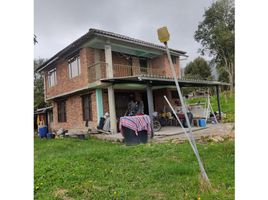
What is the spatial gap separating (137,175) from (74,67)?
839cm

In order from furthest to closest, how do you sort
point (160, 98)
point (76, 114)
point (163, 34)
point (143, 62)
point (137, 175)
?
point (143, 62)
point (160, 98)
point (76, 114)
point (137, 175)
point (163, 34)

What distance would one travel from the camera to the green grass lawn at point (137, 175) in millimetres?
2420

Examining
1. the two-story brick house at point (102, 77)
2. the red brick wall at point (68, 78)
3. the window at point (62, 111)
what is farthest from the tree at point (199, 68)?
the red brick wall at point (68, 78)

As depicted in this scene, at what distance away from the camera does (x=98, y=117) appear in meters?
9.23

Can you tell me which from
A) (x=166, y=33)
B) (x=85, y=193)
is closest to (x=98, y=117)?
(x=85, y=193)

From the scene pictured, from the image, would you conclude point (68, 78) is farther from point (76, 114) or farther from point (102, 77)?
point (102, 77)

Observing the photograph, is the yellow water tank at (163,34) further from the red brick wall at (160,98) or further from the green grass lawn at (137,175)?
the red brick wall at (160,98)

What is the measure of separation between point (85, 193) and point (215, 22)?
44.9 feet

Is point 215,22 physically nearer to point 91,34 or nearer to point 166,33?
point 91,34

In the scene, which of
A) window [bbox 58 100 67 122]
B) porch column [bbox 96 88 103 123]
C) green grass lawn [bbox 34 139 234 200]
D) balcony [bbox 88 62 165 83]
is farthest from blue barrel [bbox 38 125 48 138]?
green grass lawn [bbox 34 139 234 200]

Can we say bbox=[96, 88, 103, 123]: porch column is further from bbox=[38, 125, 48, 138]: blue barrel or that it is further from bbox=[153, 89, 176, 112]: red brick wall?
bbox=[38, 125, 48, 138]: blue barrel

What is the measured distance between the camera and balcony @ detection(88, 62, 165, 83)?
927 cm

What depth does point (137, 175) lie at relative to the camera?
10.2ft

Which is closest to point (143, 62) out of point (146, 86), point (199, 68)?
point (146, 86)
